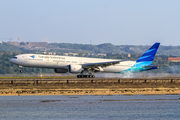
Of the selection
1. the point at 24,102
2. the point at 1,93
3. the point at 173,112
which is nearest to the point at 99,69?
the point at 1,93

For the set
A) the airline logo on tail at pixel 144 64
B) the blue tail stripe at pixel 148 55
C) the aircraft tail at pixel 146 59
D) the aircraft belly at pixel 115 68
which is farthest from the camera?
the blue tail stripe at pixel 148 55

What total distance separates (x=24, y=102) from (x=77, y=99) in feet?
23.7

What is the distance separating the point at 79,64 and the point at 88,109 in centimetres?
3577

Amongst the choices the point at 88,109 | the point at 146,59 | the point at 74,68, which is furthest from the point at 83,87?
the point at 146,59

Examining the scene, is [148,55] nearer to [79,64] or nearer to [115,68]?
[115,68]

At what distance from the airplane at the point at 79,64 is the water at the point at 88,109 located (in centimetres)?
2330

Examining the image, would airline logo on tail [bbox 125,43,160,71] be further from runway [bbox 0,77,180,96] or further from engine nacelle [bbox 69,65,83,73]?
runway [bbox 0,77,180,96]

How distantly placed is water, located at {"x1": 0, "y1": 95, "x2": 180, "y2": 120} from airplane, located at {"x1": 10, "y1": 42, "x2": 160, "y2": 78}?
2330 centimetres

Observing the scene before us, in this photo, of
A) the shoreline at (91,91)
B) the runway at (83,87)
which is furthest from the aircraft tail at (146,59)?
the shoreline at (91,91)

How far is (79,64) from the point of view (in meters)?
75.7

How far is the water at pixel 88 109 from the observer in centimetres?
3619

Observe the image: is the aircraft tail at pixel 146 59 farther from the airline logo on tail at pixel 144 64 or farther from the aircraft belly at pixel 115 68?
the aircraft belly at pixel 115 68

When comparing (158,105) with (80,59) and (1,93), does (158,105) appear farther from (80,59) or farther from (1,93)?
(80,59)

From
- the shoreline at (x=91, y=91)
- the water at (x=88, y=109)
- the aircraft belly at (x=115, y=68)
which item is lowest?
the water at (x=88, y=109)
